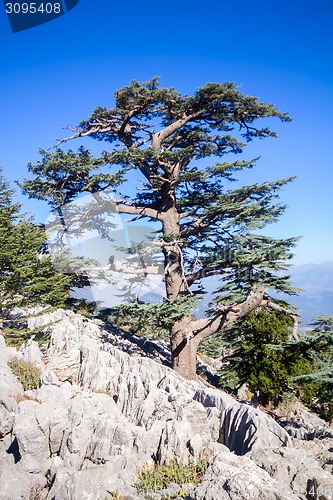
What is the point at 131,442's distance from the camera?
645 centimetres

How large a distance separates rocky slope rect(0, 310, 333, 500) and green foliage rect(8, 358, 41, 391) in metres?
0.22

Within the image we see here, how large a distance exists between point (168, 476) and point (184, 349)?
752cm

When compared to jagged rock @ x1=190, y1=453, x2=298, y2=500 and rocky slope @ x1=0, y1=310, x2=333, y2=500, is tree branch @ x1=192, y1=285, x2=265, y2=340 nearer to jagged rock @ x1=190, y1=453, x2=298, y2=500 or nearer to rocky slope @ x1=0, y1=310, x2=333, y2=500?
rocky slope @ x1=0, y1=310, x2=333, y2=500

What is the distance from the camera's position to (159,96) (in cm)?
1320

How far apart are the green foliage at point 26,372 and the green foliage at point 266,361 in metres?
8.01

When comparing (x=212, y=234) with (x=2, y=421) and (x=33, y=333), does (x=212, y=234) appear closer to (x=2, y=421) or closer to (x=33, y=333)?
(x=33, y=333)

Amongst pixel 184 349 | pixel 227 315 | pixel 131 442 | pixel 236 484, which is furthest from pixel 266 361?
pixel 236 484

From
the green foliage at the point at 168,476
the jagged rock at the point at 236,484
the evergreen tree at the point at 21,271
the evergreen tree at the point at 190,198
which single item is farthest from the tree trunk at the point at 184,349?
the jagged rock at the point at 236,484

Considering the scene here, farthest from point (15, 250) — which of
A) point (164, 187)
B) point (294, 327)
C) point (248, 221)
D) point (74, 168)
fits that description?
point (294, 327)

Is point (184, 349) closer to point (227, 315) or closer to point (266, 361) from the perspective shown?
point (227, 315)

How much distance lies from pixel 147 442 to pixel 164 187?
10.6 meters

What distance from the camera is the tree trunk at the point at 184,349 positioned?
13086 millimetres

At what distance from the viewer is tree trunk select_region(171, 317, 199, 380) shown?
1309 cm

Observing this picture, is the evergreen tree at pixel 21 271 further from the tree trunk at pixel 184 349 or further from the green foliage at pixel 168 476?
the green foliage at pixel 168 476
